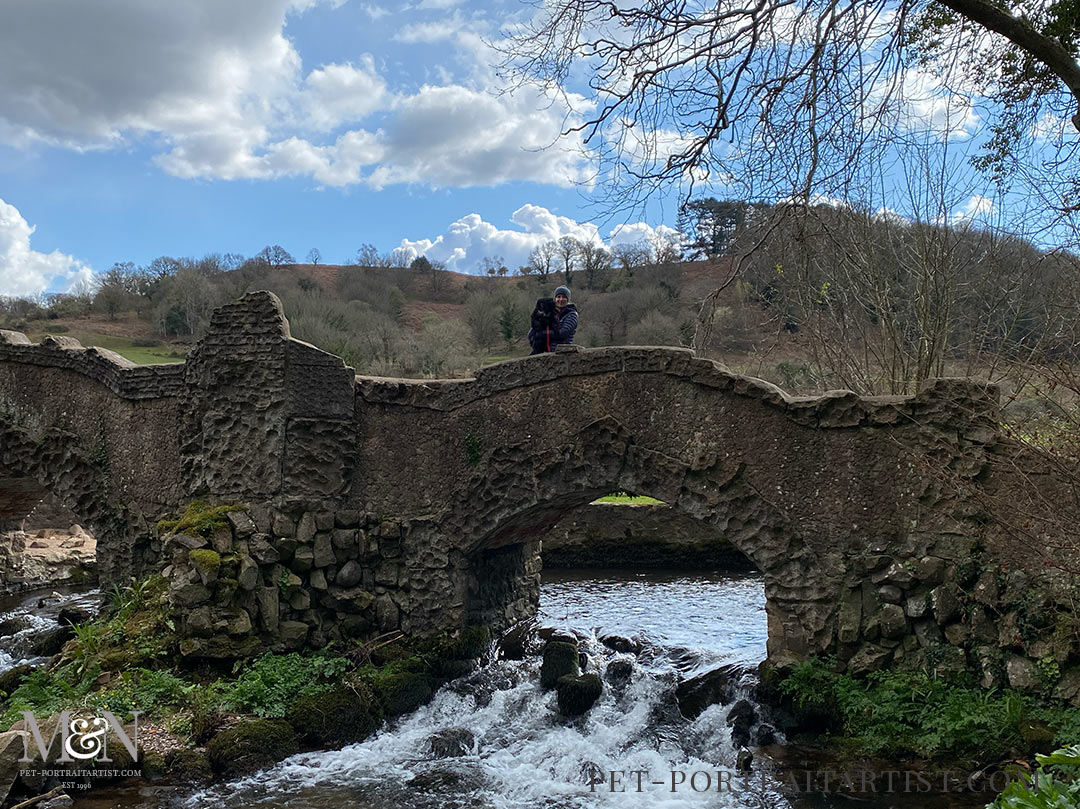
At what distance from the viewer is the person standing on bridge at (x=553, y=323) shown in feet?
31.9

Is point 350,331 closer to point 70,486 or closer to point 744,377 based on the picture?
point 70,486

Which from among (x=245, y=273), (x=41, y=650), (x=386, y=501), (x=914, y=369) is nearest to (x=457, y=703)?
(x=386, y=501)

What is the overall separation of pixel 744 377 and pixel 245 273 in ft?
153

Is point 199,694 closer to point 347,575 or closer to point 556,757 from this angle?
point 347,575

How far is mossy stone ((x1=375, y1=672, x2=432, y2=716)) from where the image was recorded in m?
8.45

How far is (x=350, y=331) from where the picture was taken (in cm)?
3578

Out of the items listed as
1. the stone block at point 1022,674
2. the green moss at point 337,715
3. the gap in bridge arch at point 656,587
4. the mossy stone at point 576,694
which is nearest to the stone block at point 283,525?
the green moss at point 337,715

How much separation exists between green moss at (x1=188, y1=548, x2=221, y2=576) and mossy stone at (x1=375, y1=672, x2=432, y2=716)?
1.91m

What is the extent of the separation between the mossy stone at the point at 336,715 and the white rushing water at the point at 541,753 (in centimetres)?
15

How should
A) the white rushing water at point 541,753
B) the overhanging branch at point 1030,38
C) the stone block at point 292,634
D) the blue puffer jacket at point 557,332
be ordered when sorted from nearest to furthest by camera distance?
the overhanging branch at point 1030,38
the white rushing water at point 541,753
the stone block at point 292,634
the blue puffer jacket at point 557,332

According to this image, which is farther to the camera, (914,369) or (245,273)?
(245,273)

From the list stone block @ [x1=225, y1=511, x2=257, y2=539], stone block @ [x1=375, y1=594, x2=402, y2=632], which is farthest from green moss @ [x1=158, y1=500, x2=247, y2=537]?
stone block @ [x1=375, y1=594, x2=402, y2=632]

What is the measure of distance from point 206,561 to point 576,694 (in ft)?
12.3

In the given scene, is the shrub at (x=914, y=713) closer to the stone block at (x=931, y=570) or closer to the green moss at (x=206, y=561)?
the stone block at (x=931, y=570)
